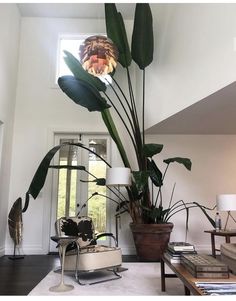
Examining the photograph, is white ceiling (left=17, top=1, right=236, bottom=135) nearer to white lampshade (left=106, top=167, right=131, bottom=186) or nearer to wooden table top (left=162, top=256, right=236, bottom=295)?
white lampshade (left=106, top=167, right=131, bottom=186)

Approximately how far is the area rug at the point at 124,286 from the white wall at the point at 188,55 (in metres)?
2.32

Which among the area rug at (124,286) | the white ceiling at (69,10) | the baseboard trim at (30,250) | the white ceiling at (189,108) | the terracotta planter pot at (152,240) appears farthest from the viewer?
the white ceiling at (69,10)

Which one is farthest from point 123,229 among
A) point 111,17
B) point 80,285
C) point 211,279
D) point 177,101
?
point 111,17

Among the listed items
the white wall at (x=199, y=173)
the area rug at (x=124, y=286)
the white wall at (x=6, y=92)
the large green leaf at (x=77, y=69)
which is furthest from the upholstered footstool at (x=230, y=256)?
the white wall at (x=6, y=92)

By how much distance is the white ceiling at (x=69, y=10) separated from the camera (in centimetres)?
582

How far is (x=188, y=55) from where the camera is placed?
3939 mm

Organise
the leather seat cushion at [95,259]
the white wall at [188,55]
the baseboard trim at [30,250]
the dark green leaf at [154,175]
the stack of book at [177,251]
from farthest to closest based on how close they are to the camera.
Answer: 1. the baseboard trim at [30,250]
2. the dark green leaf at [154,175]
3. the leather seat cushion at [95,259]
4. the white wall at [188,55]
5. the stack of book at [177,251]

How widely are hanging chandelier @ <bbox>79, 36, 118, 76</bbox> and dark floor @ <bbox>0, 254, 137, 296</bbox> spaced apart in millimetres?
2567

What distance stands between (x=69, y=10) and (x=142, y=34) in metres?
2.26

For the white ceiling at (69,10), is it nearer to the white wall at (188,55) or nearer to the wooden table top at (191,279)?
the white wall at (188,55)

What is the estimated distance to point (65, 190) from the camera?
5.53 meters

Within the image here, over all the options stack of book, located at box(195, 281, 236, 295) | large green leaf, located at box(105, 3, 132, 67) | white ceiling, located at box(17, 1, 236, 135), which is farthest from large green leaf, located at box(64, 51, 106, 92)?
stack of book, located at box(195, 281, 236, 295)

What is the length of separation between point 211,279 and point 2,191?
162 inches
